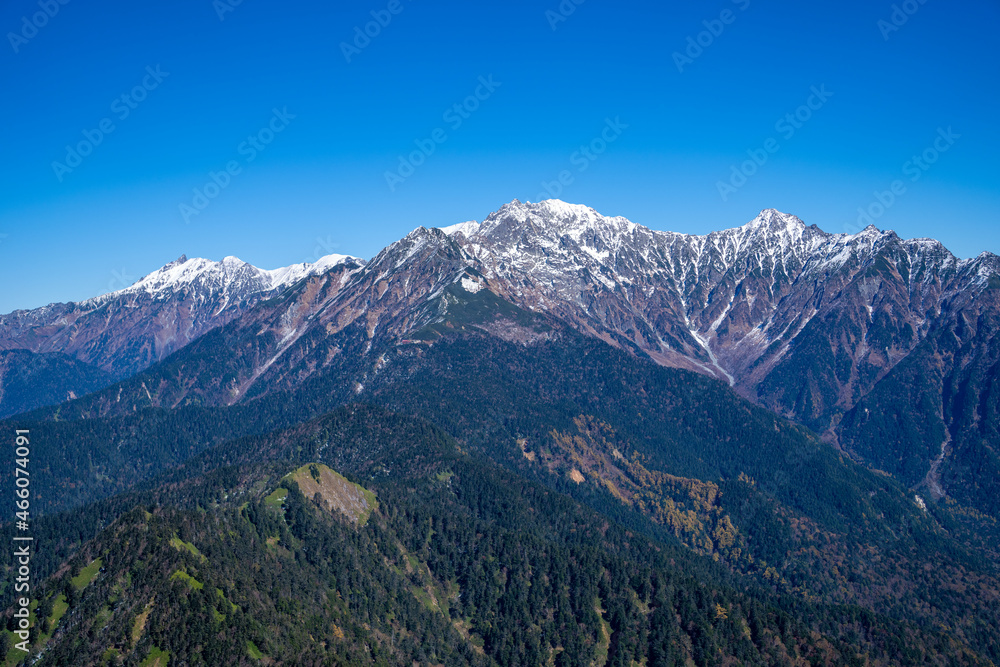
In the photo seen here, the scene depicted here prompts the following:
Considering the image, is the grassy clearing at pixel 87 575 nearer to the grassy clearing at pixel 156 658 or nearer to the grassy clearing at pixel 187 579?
the grassy clearing at pixel 187 579

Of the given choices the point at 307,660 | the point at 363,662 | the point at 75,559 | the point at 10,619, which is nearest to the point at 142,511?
the point at 75,559

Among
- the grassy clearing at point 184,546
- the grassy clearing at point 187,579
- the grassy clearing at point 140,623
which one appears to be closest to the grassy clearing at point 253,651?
the grassy clearing at point 187,579

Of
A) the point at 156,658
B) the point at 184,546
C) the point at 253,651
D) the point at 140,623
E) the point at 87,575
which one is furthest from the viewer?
the point at 184,546

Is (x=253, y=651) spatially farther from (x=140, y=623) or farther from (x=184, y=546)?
(x=184, y=546)

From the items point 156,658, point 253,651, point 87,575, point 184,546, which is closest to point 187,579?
point 184,546

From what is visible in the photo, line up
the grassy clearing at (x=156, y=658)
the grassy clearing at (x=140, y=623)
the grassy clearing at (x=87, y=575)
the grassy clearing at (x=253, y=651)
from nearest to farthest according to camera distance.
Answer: the grassy clearing at (x=156, y=658), the grassy clearing at (x=140, y=623), the grassy clearing at (x=253, y=651), the grassy clearing at (x=87, y=575)

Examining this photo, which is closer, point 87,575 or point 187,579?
point 87,575

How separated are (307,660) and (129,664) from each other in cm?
4062

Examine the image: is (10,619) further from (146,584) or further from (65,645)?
(146,584)

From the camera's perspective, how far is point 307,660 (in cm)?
18112

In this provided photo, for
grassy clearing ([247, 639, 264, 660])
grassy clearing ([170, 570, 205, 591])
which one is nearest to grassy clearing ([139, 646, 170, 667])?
grassy clearing ([170, 570, 205, 591])

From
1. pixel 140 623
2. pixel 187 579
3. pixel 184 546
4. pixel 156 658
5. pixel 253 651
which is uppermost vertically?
pixel 184 546

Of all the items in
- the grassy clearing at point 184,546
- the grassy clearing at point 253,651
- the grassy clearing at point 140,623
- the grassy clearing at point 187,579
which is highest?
the grassy clearing at point 184,546

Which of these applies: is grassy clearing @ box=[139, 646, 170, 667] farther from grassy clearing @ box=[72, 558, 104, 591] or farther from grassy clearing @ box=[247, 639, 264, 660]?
grassy clearing @ box=[72, 558, 104, 591]
